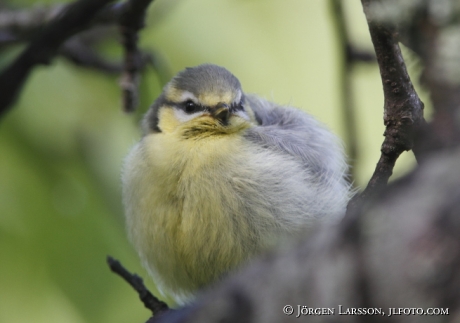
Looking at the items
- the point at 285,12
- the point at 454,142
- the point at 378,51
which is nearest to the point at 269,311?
the point at 454,142

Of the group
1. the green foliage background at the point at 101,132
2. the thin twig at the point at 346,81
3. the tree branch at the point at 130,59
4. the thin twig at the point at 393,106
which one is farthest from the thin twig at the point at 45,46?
the thin twig at the point at 393,106

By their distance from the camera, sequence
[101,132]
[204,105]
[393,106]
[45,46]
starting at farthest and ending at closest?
[101,132] < [204,105] < [45,46] < [393,106]

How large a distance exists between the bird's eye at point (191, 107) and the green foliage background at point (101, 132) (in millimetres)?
486

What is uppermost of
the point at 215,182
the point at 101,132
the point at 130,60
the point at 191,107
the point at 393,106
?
the point at 130,60

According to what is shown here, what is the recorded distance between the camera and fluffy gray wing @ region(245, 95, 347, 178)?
2609mm

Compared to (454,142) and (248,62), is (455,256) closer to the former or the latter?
(454,142)

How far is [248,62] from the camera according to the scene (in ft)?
10.9

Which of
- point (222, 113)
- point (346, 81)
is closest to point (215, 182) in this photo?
point (222, 113)

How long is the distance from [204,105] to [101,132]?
68 centimetres

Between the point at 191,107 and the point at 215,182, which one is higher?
the point at 191,107

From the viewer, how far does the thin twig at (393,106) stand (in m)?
1.50

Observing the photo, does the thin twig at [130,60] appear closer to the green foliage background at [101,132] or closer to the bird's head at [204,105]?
the bird's head at [204,105]

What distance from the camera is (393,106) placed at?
5.14 ft

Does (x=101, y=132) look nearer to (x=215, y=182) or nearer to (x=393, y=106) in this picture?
(x=215, y=182)
